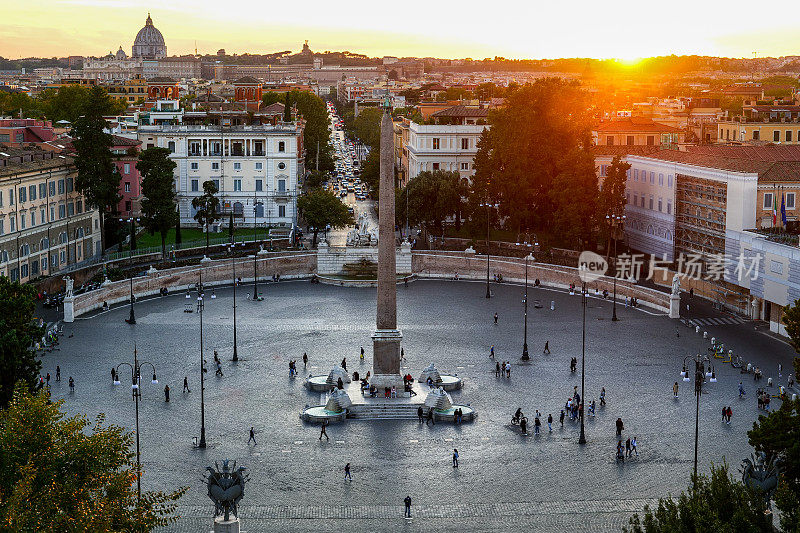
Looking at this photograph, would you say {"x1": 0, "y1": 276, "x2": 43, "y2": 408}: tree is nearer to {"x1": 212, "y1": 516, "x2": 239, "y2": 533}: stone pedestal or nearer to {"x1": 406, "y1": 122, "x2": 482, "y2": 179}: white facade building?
{"x1": 212, "y1": 516, "x2": 239, "y2": 533}: stone pedestal

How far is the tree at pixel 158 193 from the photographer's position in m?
76.0

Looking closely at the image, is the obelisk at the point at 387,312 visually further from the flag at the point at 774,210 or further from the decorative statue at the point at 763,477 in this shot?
the flag at the point at 774,210

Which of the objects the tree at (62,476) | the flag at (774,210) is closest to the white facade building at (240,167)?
the flag at (774,210)

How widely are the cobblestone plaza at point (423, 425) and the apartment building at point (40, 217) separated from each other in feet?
24.6

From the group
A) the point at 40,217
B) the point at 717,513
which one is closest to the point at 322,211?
the point at 40,217

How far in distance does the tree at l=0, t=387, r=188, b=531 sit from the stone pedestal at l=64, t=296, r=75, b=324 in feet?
108

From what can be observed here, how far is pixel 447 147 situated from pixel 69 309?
148 ft

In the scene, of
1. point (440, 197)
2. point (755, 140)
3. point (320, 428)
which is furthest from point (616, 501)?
point (755, 140)

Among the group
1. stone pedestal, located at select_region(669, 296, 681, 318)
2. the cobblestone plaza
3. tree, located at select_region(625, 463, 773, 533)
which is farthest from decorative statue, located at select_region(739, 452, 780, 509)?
stone pedestal, located at select_region(669, 296, 681, 318)

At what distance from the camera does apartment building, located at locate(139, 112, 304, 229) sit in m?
90.8

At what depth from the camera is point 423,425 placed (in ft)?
142

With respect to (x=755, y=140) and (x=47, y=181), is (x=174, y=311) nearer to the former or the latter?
(x=47, y=181)

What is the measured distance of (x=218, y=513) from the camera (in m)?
29.0

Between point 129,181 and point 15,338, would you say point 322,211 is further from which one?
point 15,338
